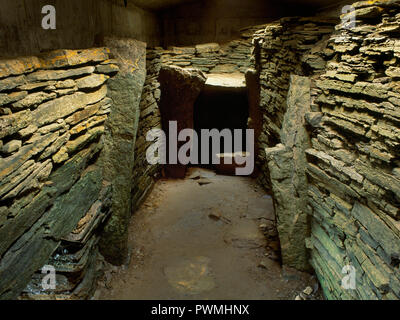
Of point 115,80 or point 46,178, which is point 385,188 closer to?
point 46,178

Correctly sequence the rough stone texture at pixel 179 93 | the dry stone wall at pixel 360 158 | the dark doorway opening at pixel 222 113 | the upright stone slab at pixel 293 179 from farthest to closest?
the dark doorway opening at pixel 222 113 < the rough stone texture at pixel 179 93 < the upright stone slab at pixel 293 179 < the dry stone wall at pixel 360 158

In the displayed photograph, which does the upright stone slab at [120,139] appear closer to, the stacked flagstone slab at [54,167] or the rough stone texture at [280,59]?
the stacked flagstone slab at [54,167]

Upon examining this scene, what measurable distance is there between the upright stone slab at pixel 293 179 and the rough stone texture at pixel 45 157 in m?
2.85

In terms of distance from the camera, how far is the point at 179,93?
7508 mm

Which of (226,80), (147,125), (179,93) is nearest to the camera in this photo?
(147,125)

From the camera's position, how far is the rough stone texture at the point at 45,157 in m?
2.39

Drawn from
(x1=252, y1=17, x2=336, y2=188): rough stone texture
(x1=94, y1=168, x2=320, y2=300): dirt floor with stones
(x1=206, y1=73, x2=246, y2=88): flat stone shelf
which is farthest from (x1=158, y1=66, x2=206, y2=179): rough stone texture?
(x1=94, y1=168, x2=320, y2=300): dirt floor with stones

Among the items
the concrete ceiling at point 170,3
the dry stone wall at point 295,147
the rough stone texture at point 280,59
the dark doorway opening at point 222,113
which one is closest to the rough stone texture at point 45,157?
the dry stone wall at point 295,147

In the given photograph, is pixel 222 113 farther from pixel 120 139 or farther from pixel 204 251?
pixel 120 139

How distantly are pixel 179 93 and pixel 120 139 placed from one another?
132 inches

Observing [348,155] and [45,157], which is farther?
[348,155]

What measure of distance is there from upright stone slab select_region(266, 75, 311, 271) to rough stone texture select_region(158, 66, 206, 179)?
316cm

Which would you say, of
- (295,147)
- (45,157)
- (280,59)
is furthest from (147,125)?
(45,157)

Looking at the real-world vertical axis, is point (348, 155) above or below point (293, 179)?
above
